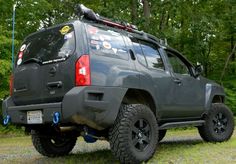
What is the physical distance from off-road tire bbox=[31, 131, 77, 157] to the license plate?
3.18 ft

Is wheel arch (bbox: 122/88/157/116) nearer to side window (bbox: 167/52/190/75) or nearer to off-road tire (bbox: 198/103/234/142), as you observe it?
side window (bbox: 167/52/190/75)

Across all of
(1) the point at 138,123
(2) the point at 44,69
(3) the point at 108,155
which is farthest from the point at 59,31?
(3) the point at 108,155

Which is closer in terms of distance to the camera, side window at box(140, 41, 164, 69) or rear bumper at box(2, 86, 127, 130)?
rear bumper at box(2, 86, 127, 130)

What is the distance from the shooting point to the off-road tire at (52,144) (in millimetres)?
7164

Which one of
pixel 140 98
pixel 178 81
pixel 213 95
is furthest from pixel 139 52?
pixel 213 95

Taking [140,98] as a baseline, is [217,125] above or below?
below

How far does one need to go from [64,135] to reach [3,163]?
108 centimetres

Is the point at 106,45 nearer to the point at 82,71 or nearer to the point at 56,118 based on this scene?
the point at 82,71

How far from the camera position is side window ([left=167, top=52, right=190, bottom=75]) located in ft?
25.0

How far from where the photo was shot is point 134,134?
6078 millimetres

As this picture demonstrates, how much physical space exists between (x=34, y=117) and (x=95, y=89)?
1008 mm

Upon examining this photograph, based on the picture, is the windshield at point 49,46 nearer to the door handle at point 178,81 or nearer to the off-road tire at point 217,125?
the door handle at point 178,81

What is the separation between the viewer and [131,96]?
654 centimetres

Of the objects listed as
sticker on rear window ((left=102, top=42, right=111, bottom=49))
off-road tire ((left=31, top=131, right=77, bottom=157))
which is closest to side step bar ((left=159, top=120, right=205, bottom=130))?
off-road tire ((left=31, top=131, right=77, bottom=157))
